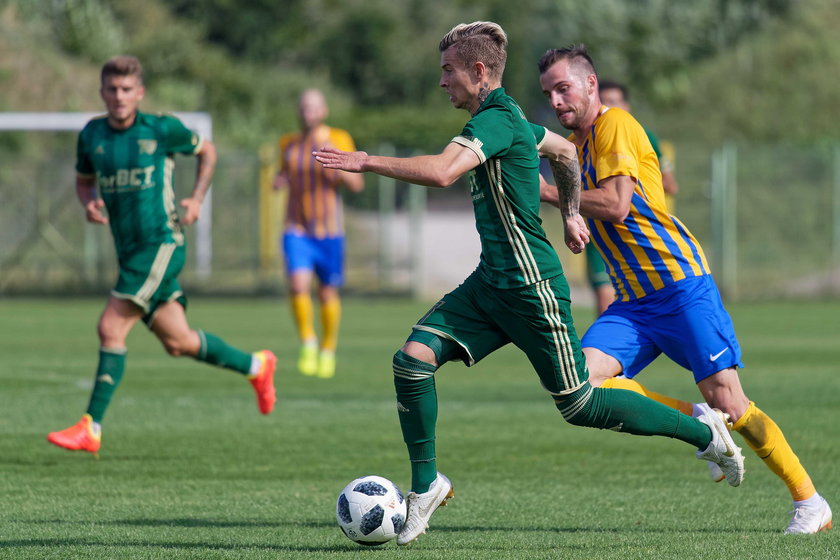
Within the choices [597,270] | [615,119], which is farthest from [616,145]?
[597,270]

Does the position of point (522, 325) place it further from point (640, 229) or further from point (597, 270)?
point (597, 270)

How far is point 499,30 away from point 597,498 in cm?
243

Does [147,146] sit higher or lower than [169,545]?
higher

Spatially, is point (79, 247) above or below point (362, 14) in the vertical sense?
below

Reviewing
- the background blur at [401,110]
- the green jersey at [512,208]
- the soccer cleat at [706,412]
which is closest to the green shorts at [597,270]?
the soccer cleat at [706,412]

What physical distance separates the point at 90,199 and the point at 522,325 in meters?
4.04

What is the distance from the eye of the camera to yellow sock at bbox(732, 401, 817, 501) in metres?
5.91

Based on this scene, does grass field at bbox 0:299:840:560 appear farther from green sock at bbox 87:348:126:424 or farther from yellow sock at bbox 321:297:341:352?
yellow sock at bbox 321:297:341:352

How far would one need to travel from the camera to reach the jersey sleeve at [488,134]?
5172 mm

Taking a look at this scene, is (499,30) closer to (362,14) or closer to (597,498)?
(597,498)

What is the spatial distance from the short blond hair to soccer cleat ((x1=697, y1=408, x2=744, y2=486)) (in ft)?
5.54

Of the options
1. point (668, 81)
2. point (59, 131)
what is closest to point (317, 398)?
point (59, 131)

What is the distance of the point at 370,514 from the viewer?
5.43 meters

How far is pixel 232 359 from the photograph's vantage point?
894cm
